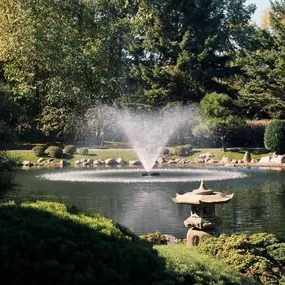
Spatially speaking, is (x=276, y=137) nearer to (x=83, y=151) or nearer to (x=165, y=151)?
(x=165, y=151)

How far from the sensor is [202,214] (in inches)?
454

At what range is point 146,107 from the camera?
133 ft

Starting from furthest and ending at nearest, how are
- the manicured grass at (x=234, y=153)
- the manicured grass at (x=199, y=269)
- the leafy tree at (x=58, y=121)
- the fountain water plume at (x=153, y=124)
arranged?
1. the leafy tree at (x=58, y=121)
2. the fountain water plume at (x=153, y=124)
3. the manicured grass at (x=234, y=153)
4. the manicured grass at (x=199, y=269)

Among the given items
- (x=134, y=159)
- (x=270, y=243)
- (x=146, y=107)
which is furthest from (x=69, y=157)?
(x=270, y=243)

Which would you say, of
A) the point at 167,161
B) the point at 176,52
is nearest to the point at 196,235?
the point at 167,161

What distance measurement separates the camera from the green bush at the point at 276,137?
1326 inches

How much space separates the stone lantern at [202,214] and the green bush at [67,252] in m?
4.10

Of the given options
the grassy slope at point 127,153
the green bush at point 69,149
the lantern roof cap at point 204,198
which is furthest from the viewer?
the green bush at point 69,149

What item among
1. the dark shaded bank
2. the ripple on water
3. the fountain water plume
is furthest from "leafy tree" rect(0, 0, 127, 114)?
the dark shaded bank

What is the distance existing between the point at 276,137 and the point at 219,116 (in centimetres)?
424

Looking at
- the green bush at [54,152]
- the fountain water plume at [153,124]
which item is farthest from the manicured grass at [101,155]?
the fountain water plume at [153,124]

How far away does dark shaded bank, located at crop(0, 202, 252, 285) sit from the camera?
6.03m

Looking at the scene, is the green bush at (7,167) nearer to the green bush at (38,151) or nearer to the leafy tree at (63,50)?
the green bush at (38,151)

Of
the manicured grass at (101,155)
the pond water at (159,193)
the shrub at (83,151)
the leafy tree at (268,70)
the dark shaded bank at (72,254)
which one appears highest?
the leafy tree at (268,70)
